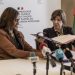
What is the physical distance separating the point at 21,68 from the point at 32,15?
1957 mm

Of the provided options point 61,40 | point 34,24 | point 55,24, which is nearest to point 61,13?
point 55,24

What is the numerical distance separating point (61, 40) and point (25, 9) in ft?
6.76

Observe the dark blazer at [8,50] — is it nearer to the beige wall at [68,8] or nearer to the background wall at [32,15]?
the background wall at [32,15]

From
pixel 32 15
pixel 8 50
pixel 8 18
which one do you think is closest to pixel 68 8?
pixel 32 15

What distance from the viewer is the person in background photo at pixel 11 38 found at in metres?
2.45

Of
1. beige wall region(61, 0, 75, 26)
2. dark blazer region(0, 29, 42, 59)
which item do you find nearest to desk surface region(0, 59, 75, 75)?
dark blazer region(0, 29, 42, 59)

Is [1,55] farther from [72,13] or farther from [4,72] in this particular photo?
[72,13]

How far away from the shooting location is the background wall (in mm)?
3820

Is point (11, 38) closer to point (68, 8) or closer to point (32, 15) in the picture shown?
point (32, 15)

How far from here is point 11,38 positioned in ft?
8.78

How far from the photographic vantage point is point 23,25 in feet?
12.6

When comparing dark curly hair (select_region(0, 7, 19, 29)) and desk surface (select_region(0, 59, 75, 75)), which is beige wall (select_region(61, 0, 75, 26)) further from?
desk surface (select_region(0, 59, 75, 75))

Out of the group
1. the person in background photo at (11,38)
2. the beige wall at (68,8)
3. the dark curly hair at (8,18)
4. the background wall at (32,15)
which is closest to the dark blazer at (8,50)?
the person in background photo at (11,38)

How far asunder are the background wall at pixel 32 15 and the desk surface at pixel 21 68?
1540 mm
